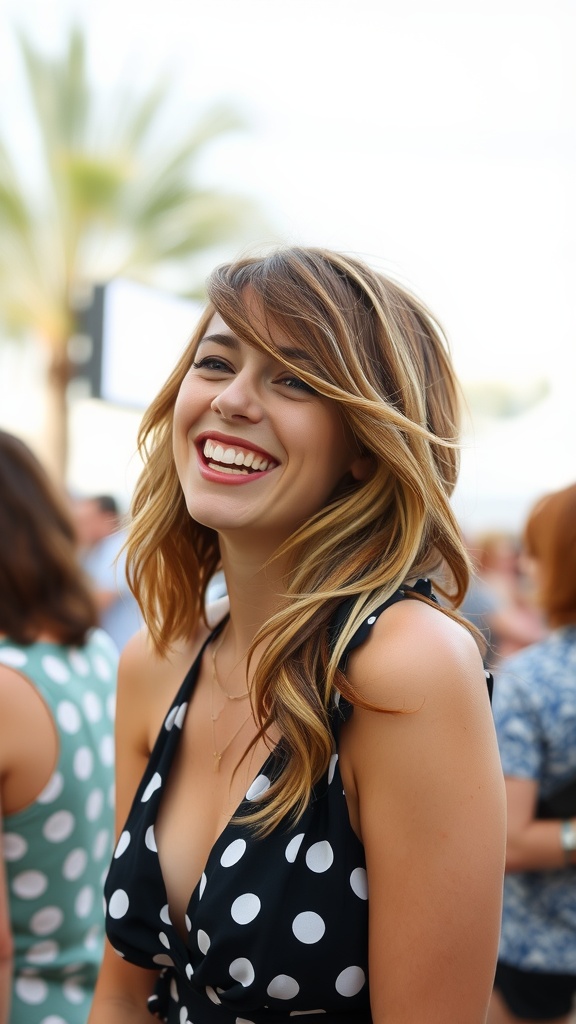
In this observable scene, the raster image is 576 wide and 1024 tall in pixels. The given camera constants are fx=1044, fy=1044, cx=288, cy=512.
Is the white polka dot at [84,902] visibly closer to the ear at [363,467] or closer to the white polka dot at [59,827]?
the white polka dot at [59,827]

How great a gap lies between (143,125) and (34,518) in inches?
496

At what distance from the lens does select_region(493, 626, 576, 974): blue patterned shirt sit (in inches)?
111

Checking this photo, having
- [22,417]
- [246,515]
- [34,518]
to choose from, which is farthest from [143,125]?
[246,515]

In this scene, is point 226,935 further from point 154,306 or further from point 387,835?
point 154,306

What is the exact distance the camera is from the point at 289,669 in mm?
1735

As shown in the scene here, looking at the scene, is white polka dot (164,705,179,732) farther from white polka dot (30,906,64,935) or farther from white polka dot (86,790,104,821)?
white polka dot (30,906,64,935)

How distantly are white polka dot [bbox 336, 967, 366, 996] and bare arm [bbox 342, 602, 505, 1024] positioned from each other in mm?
44

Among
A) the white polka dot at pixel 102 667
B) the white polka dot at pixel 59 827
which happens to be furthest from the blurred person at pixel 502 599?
the white polka dot at pixel 59 827

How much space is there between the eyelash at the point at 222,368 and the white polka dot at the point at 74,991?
1554 millimetres

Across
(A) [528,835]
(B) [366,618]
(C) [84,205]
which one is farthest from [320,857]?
(C) [84,205]

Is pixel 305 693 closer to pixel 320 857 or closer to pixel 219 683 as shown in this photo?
pixel 320 857

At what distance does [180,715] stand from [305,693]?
0.46 m

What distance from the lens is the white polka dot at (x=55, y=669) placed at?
2.54m

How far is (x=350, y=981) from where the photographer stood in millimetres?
1637
